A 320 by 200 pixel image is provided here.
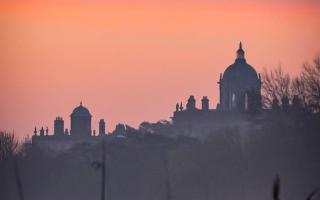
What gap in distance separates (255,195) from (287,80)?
17.8 metres

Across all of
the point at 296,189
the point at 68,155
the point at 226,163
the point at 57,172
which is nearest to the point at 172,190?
the point at 226,163

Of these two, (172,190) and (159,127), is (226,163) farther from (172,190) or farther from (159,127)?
(159,127)

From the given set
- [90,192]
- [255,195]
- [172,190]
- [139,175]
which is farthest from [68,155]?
[255,195]

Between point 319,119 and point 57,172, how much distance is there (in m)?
36.3

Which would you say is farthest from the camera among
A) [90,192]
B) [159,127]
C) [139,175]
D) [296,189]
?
[159,127]

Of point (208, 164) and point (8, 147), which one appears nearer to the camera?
point (208, 164)

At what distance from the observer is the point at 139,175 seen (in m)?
136

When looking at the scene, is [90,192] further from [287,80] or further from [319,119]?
[319,119]

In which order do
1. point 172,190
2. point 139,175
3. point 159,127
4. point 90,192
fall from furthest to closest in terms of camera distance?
point 159,127, point 139,175, point 90,192, point 172,190

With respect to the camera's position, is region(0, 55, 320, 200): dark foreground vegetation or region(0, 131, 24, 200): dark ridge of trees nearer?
region(0, 55, 320, 200): dark foreground vegetation

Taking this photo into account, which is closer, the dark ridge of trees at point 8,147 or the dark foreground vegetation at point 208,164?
the dark foreground vegetation at point 208,164

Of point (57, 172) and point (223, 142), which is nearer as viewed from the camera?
point (223, 142)

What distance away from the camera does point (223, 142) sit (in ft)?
424

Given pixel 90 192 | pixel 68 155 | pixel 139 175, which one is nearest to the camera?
pixel 90 192
